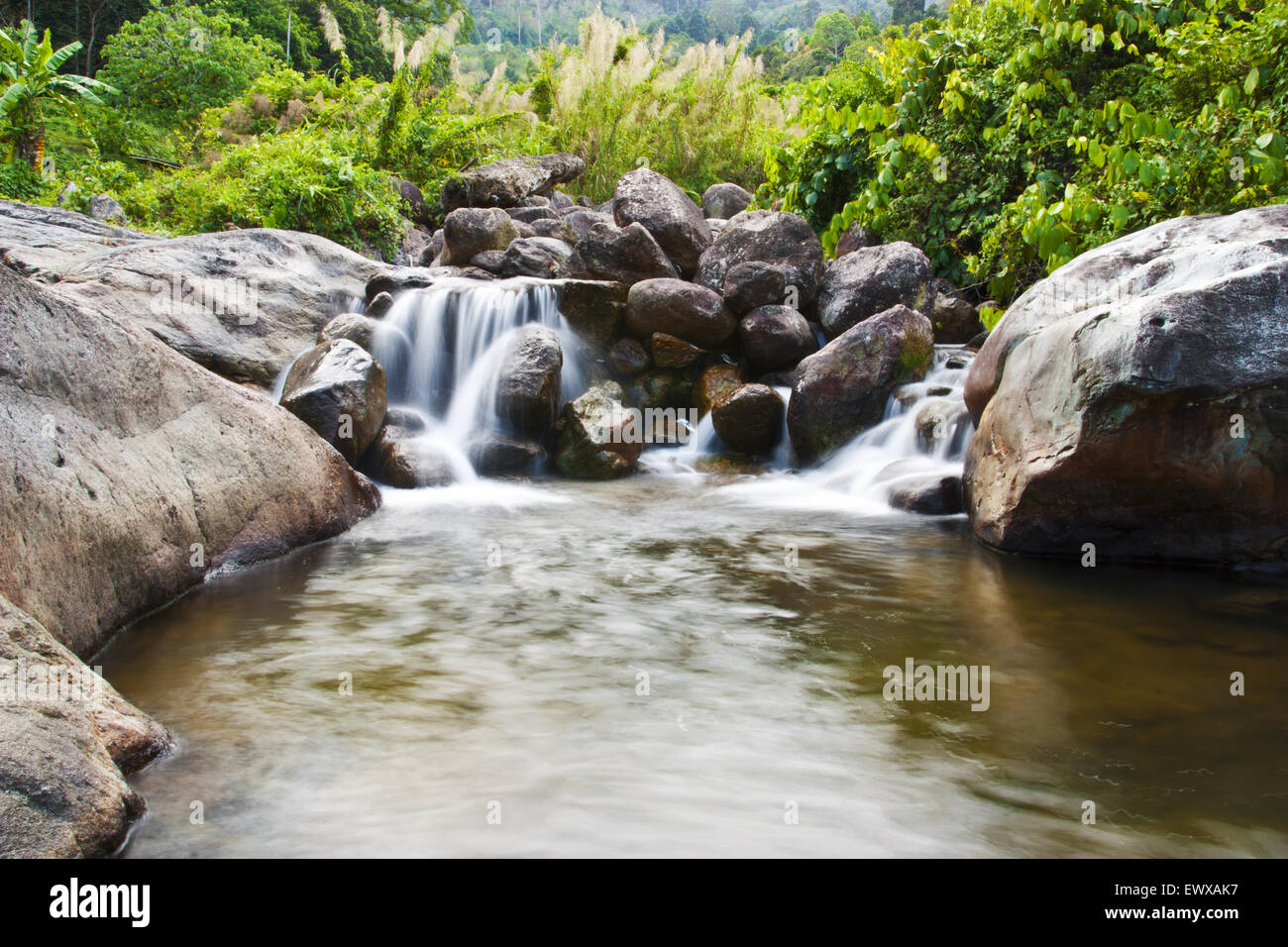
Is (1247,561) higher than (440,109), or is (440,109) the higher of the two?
(440,109)

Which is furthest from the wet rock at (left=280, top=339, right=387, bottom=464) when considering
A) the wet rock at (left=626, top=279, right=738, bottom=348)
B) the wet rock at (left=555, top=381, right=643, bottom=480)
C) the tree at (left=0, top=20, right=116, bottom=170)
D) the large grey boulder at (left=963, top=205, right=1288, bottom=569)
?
the tree at (left=0, top=20, right=116, bottom=170)

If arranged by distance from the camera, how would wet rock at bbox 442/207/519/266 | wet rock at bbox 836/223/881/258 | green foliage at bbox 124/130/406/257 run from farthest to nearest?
green foliage at bbox 124/130/406/257 < wet rock at bbox 442/207/519/266 < wet rock at bbox 836/223/881/258

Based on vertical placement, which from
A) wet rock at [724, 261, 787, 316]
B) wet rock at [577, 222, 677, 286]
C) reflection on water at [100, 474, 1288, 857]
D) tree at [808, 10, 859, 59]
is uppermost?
tree at [808, 10, 859, 59]

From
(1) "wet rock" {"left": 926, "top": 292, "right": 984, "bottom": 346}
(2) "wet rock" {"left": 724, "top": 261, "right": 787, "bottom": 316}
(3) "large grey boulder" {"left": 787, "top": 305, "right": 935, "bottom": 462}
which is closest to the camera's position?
(3) "large grey boulder" {"left": 787, "top": 305, "right": 935, "bottom": 462}

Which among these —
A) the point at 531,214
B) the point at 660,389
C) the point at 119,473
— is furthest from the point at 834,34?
the point at 119,473

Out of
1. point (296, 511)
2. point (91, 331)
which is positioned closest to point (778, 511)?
point (296, 511)

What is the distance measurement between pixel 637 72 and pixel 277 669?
1681cm

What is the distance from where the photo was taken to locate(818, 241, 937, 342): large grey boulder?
30.7 ft

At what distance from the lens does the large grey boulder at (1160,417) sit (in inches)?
174

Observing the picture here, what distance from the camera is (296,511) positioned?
5.29m

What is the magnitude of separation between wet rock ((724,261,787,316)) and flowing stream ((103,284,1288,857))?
4190 mm

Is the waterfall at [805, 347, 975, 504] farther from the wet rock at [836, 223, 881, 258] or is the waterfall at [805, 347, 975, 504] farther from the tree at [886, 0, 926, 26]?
the tree at [886, 0, 926, 26]
